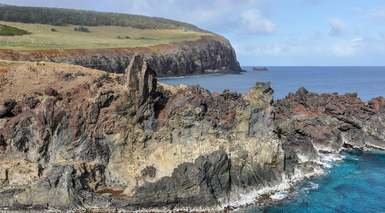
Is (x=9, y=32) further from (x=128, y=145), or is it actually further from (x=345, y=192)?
Result: (x=345, y=192)

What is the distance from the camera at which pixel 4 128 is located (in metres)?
44.1

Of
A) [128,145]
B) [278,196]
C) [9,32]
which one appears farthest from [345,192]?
[9,32]

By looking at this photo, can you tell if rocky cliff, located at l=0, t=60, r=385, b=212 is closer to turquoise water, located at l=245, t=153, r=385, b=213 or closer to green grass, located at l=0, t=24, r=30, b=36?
turquoise water, located at l=245, t=153, r=385, b=213

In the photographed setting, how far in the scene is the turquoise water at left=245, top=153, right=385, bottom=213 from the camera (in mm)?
46406

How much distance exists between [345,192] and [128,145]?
2180 cm

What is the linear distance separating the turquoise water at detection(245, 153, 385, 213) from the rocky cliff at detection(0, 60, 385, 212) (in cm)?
258

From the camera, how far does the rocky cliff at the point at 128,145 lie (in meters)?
42.4

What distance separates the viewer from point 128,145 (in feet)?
149

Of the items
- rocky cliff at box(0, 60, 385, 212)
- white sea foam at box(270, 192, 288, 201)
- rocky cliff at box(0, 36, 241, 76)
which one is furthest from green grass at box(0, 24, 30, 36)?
white sea foam at box(270, 192, 288, 201)

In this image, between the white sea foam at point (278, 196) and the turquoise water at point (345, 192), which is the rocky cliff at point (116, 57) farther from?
the white sea foam at point (278, 196)

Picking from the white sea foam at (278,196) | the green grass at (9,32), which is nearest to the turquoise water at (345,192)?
the white sea foam at (278,196)

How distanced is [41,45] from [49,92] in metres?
74.8

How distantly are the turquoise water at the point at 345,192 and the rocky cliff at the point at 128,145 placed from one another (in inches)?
102

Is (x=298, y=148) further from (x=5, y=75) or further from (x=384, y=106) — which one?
(x=5, y=75)
